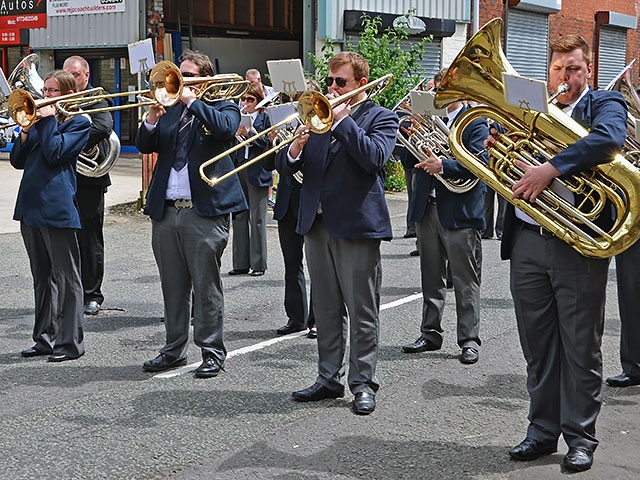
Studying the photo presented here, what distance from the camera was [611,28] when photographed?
88.1ft

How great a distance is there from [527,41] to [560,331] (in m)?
19.5

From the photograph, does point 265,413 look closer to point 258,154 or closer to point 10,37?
point 258,154

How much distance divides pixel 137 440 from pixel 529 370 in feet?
6.35

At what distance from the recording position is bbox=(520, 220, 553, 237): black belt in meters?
4.78

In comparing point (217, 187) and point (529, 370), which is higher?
point (217, 187)

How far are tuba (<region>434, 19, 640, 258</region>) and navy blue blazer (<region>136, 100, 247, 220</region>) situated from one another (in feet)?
6.07

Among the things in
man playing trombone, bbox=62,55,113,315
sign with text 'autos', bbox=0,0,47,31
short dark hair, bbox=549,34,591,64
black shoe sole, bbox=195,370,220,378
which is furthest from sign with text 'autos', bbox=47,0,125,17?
short dark hair, bbox=549,34,591,64

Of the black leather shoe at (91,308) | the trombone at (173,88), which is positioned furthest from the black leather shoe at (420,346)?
the black leather shoe at (91,308)

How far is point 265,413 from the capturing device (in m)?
5.57

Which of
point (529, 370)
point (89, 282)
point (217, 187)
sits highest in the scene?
point (217, 187)

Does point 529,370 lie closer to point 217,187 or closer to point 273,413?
point 273,413

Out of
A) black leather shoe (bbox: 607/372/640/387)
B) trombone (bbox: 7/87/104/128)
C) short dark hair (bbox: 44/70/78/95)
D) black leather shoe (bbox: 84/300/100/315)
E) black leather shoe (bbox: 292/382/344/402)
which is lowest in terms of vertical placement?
black leather shoe (bbox: 84/300/100/315)

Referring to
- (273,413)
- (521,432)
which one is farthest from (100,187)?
(521,432)

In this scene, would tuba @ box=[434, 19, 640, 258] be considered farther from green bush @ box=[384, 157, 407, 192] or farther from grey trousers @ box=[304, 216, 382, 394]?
green bush @ box=[384, 157, 407, 192]
